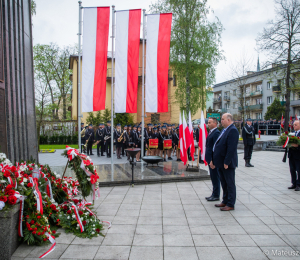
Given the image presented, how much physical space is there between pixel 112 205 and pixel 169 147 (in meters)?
7.79

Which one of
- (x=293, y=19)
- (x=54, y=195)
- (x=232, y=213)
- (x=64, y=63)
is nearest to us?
(x=54, y=195)

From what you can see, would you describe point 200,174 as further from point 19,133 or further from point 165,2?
point 165,2

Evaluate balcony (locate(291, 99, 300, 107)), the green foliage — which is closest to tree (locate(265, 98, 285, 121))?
balcony (locate(291, 99, 300, 107))

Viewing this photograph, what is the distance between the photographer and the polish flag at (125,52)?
921 cm

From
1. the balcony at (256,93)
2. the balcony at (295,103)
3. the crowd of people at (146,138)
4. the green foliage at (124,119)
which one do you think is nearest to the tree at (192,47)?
the green foliage at (124,119)

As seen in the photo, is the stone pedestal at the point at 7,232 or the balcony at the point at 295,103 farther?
the balcony at the point at 295,103

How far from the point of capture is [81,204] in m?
4.84

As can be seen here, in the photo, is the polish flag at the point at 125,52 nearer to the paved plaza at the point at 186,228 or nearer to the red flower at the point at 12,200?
the paved plaza at the point at 186,228

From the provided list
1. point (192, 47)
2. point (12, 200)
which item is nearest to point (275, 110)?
point (192, 47)

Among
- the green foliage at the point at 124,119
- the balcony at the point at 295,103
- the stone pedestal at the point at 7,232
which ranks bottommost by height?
the stone pedestal at the point at 7,232

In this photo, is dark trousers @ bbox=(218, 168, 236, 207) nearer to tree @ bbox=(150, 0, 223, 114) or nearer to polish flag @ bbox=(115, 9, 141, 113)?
polish flag @ bbox=(115, 9, 141, 113)

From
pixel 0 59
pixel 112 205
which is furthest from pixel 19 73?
pixel 112 205

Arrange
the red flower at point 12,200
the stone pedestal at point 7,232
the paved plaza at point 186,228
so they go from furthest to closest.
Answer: the paved plaza at point 186,228 < the red flower at point 12,200 < the stone pedestal at point 7,232

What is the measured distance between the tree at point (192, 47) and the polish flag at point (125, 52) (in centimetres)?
1626
